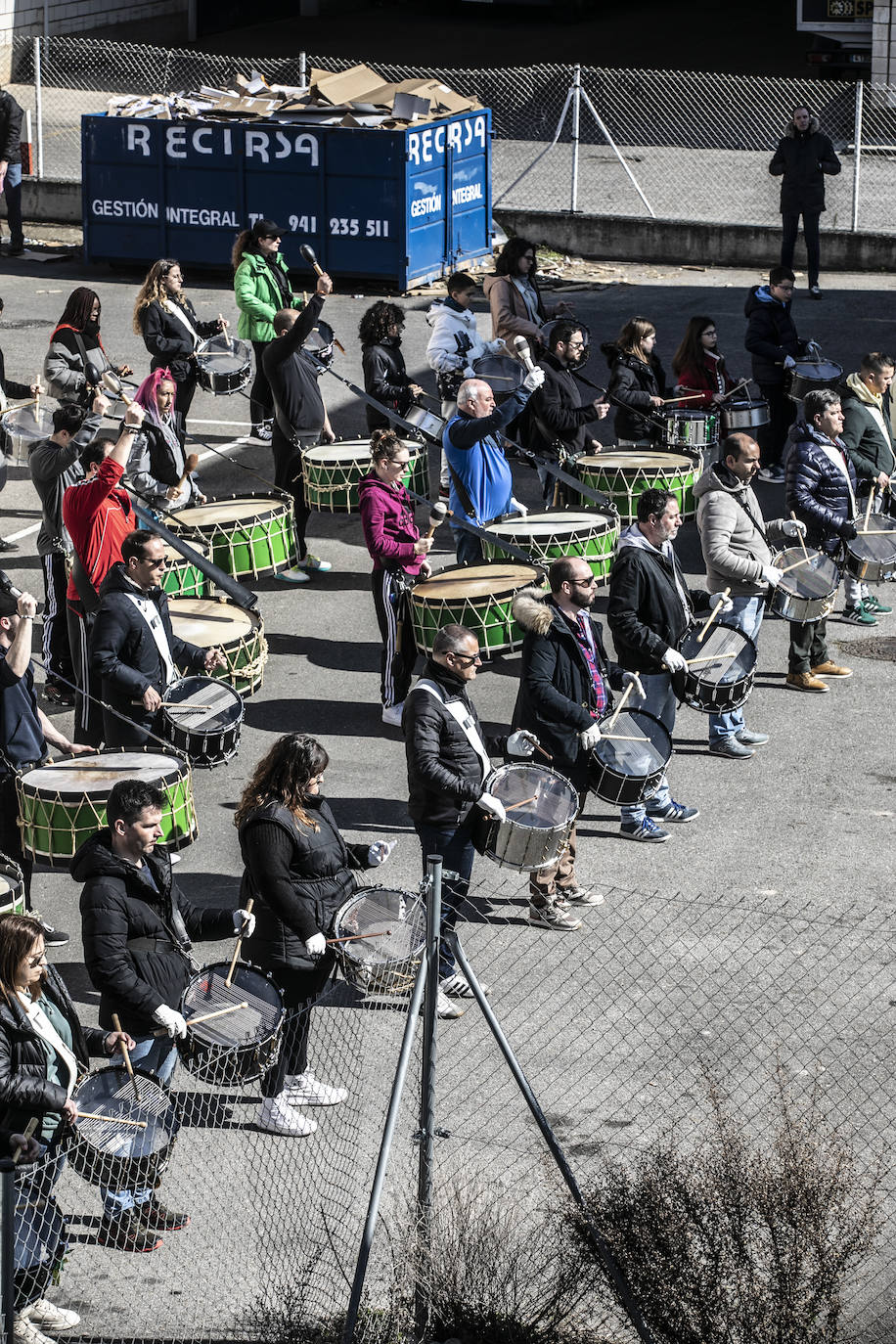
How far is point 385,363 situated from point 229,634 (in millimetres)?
4317

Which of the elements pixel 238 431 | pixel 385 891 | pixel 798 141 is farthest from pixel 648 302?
pixel 385 891

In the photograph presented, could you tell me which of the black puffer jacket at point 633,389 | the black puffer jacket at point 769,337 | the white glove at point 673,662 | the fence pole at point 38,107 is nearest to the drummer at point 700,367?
the black puffer jacket at point 633,389

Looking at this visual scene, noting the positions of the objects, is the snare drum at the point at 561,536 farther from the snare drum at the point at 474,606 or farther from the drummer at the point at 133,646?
the drummer at the point at 133,646

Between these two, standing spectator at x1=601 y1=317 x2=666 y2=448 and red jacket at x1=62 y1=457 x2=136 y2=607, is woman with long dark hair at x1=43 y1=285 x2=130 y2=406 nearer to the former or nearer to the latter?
red jacket at x1=62 y1=457 x2=136 y2=607

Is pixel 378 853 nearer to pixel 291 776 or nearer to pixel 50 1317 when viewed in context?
pixel 291 776

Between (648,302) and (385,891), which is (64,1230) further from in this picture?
(648,302)

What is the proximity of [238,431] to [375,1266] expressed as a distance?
38.8 feet

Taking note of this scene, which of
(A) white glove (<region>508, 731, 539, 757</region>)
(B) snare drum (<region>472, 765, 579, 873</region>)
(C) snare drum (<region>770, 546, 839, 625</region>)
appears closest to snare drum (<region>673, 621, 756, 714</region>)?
(C) snare drum (<region>770, 546, 839, 625</region>)

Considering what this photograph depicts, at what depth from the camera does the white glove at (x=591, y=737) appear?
9359mm

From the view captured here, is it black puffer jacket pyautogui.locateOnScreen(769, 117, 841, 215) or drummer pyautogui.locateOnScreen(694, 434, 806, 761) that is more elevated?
black puffer jacket pyautogui.locateOnScreen(769, 117, 841, 215)

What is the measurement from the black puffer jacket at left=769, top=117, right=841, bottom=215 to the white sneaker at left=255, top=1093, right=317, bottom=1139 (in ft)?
52.8

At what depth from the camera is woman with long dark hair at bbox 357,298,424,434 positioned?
1416 cm

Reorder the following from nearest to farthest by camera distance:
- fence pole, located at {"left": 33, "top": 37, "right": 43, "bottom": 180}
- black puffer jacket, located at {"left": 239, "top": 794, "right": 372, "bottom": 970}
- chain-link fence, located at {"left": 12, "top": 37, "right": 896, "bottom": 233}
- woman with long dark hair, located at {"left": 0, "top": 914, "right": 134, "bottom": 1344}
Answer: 1. woman with long dark hair, located at {"left": 0, "top": 914, "right": 134, "bottom": 1344}
2. black puffer jacket, located at {"left": 239, "top": 794, "right": 372, "bottom": 970}
3. fence pole, located at {"left": 33, "top": 37, "right": 43, "bottom": 180}
4. chain-link fence, located at {"left": 12, "top": 37, "right": 896, "bottom": 233}

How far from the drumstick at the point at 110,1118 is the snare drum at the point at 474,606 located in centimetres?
476
